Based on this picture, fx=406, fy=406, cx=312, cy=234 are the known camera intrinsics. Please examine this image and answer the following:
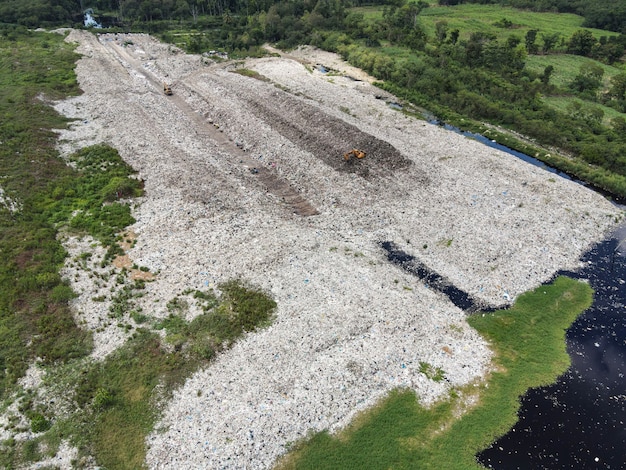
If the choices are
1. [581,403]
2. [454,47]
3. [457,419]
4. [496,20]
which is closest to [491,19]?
[496,20]

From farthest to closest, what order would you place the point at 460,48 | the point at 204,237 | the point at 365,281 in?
1. the point at 460,48
2. the point at 204,237
3. the point at 365,281

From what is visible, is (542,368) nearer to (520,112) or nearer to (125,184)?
(125,184)

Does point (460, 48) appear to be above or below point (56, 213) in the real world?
above

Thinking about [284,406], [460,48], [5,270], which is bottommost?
[284,406]

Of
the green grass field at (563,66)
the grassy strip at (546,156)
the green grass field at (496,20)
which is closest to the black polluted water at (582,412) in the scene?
the grassy strip at (546,156)

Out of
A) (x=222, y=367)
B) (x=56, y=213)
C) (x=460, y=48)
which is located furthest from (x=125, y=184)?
(x=460, y=48)

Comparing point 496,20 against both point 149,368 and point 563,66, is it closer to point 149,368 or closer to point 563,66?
point 563,66

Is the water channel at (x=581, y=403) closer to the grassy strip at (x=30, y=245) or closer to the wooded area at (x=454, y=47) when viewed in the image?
the wooded area at (x=454, y=47)
